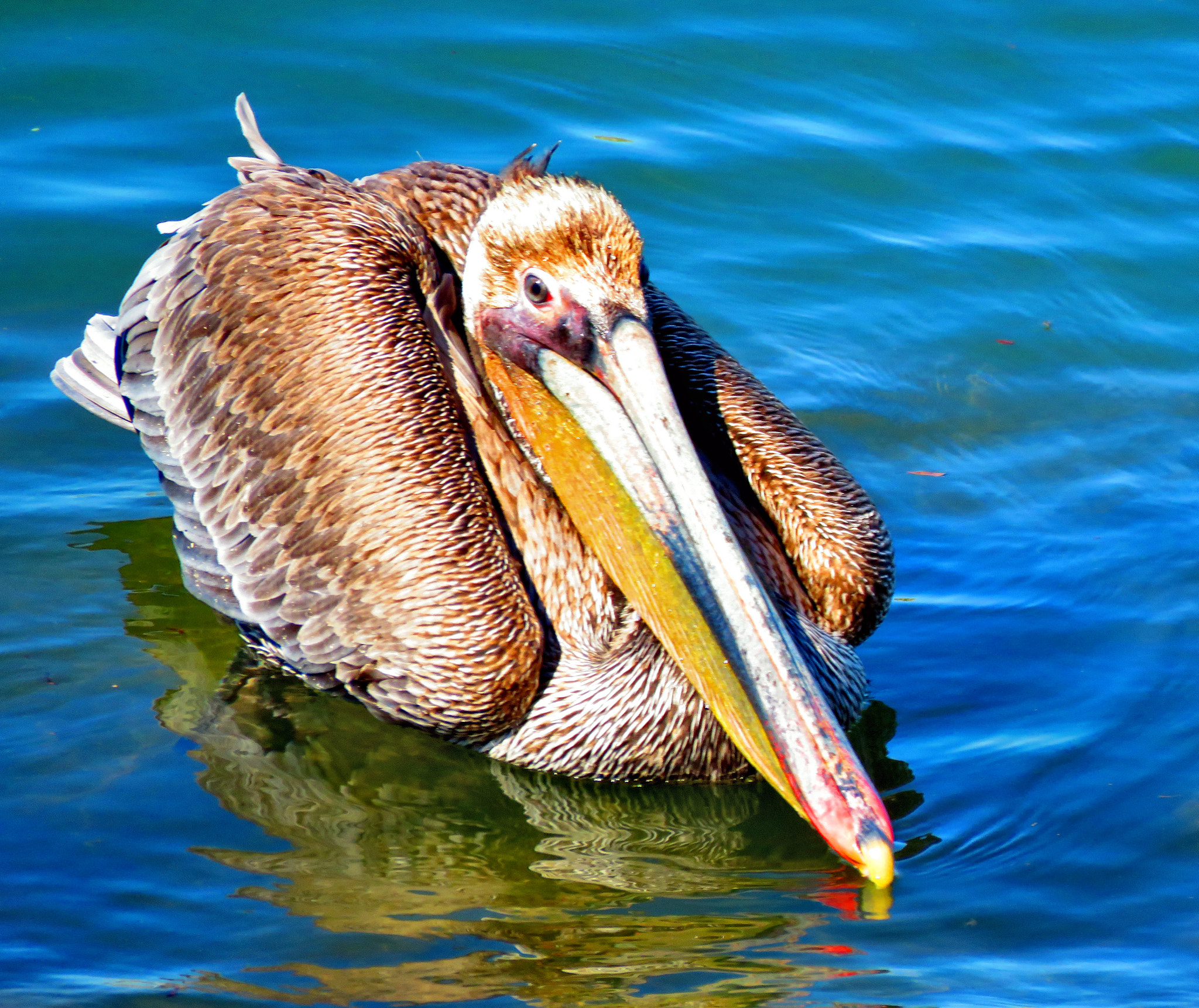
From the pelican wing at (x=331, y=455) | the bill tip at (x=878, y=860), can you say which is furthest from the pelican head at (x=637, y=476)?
the pelican wing at (x=331, y=455)

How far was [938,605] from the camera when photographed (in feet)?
23.6

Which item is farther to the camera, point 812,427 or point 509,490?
point 812,427

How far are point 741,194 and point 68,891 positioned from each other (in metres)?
6.67

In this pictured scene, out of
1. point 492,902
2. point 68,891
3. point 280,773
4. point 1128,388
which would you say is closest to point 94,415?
point 280,773

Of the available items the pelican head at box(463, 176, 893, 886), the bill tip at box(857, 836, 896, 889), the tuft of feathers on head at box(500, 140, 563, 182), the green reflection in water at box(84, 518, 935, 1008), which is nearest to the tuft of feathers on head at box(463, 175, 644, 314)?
the pelican head at box(463, 176, 893, 886)

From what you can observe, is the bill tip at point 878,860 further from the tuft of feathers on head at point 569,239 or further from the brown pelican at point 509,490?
the tuft of feathers on head at point 569,239

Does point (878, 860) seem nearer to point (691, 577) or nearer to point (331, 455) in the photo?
point (691, 577)

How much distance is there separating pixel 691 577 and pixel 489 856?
121 centimetres

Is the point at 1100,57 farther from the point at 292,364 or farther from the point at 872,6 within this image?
the point at 292,364

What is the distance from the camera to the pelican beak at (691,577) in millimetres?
5160

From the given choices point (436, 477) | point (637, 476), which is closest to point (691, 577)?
point (637, 476)

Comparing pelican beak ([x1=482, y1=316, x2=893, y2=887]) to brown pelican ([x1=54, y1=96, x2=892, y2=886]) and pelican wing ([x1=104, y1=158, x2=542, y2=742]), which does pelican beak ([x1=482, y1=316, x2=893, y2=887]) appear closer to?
brown pelican ([x1=54, y1=96, x2=892, y2=886])

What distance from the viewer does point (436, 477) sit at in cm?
582

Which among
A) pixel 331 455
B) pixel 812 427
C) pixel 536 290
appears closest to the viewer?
pixel 536 290
